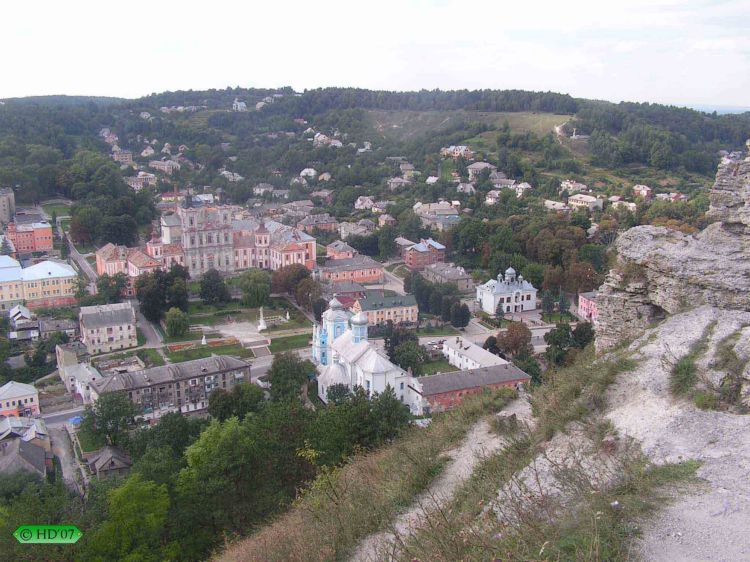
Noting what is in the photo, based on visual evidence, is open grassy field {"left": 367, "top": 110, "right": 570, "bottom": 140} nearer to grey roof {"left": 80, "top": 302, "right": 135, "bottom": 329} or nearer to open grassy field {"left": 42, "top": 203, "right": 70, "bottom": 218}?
open grassy field {"left": 42, "top": 203, "right": 70, "bottom": 218}

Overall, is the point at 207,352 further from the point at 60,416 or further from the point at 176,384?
the point at 60,416

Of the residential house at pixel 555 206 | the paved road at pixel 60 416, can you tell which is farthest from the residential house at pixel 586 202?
the paved road at pixel 60 416

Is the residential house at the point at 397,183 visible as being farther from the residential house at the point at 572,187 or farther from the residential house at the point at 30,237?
the residential house at the point at 30,237

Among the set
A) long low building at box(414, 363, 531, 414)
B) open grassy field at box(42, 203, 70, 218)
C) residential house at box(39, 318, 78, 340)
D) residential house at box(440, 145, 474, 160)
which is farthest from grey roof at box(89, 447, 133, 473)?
residential house at box(440, 145, 474, 160)

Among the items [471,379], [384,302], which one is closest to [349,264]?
[384,302]

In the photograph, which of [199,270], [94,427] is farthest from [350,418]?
[199,270]

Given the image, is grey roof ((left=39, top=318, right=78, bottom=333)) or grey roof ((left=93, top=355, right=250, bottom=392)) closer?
grey roof ((left=93, top=355, right=250, bottom=392))

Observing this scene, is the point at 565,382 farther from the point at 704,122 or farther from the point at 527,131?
the point at 704,122
